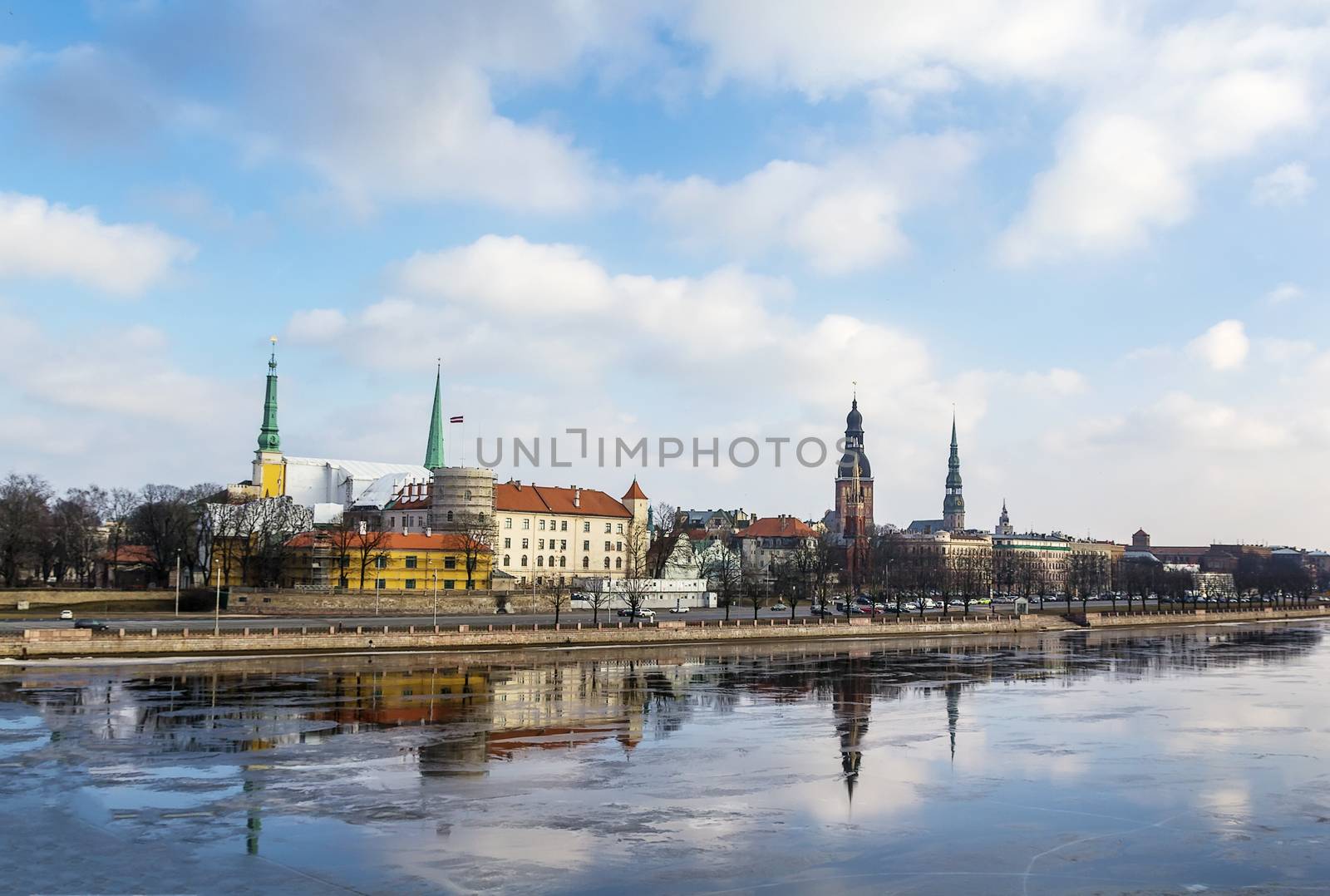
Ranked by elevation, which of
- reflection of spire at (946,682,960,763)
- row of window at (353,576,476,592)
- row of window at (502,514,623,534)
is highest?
row of window at (502,514,623,534)

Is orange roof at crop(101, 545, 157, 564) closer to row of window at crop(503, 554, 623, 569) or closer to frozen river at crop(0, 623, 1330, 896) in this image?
row of window at crop(503, 554, 623, 569)

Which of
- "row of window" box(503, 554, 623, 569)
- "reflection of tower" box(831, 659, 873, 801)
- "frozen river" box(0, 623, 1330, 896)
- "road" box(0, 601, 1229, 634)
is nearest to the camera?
"frozen river" box(0, 623, 1330, 896)

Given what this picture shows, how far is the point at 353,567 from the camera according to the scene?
10512 centimetres

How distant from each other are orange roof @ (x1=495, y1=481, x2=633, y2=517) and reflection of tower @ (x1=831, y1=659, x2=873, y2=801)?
70303mm

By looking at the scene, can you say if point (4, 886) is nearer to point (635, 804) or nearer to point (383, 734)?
point (635, 804)

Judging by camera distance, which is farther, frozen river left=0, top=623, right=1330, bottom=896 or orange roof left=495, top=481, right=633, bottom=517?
orange roof left=495, top=481, right=633, bottom=517

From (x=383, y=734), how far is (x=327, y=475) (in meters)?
137

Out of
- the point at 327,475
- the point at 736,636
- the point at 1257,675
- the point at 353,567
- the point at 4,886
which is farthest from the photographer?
the point at 327,475

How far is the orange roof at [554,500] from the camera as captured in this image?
433ft

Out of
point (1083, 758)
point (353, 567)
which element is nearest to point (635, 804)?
point (1083, 758)

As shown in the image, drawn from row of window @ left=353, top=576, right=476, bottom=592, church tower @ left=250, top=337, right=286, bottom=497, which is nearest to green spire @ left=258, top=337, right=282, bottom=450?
church tower @ left=250, top=337, right=286, bottom=497

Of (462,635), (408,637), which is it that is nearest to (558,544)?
(462,635)

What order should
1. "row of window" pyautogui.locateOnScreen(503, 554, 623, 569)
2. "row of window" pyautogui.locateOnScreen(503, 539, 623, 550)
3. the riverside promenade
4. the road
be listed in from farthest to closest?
"row of window" pyautogui.locateOnScreen(503, 539, 623, 550)
"row of window" pyautogui.locateOnScreen(503, 554, 623, 569)
the road
the riverside promenade

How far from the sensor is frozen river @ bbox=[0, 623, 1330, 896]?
21.8 metres
